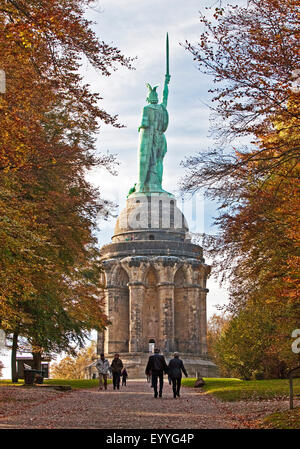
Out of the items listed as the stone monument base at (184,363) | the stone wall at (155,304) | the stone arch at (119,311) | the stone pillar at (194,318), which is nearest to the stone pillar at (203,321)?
the stone wall at (155,304)

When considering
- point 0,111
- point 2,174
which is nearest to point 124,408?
point 2,174

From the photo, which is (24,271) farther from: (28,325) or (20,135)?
(28,325)

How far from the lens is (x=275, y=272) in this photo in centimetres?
1984

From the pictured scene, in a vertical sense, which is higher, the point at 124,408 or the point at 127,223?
the point at 127,223

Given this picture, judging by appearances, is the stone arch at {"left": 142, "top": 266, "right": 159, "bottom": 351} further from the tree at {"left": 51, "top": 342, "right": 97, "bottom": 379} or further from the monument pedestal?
the tree at {"left": 51, "top": 342, "right": 97, "bottom": 379}

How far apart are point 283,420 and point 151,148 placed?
2164 inches

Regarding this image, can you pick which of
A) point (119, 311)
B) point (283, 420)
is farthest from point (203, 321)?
point (283, 420)

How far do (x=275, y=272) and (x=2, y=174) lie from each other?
26.7 ft

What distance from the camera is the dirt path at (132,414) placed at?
1261 centimetres

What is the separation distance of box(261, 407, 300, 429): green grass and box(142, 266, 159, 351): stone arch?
4796cm

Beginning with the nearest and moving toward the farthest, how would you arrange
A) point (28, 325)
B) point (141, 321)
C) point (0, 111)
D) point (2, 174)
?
point (0, 111) < point (2, 174) < point (28, 325) < point (141, 321)

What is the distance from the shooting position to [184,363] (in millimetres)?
57125

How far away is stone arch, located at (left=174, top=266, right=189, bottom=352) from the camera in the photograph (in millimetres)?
61719

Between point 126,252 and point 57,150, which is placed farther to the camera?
point 126,252
